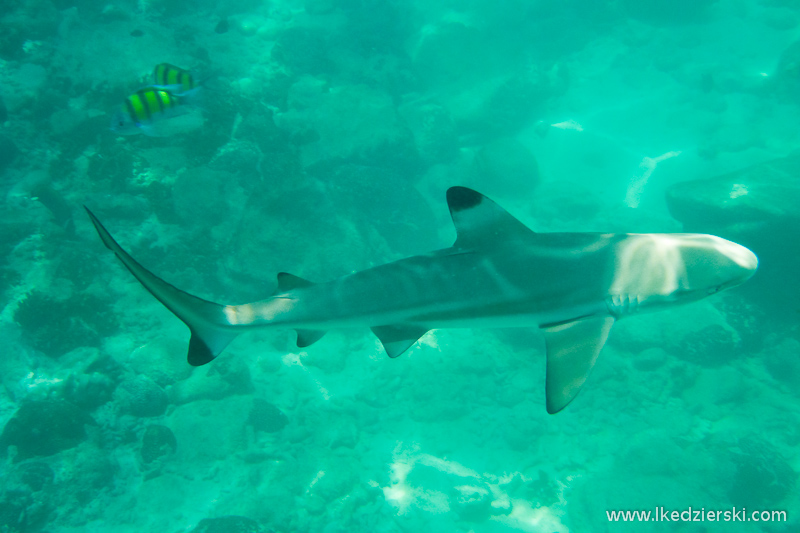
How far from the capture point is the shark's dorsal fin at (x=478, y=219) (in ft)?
9.14

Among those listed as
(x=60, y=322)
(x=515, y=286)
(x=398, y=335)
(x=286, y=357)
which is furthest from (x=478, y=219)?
(x=60, y=322)

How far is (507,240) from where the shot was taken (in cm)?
284

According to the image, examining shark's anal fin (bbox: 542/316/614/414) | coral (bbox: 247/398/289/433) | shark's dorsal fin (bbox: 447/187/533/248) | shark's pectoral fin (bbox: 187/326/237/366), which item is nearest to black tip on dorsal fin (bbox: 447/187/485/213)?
shark's dorsal fin (bbox: 447/187/533/248)

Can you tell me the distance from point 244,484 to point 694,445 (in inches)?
440

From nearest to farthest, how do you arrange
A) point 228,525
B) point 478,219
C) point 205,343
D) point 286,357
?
point 478,219 → point 205,343 → point 228,525 → point 286,357

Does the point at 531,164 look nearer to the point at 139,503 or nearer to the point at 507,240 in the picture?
the point at 507,240

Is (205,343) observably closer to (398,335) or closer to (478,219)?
(398,335)

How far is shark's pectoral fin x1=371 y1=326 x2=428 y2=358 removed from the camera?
290 centimetres

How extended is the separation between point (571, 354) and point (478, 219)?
1226 mm

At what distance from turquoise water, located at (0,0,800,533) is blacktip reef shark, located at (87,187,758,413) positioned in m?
7.28

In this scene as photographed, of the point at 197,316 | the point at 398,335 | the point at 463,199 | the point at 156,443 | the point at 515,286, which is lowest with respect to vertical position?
the point at 156,443

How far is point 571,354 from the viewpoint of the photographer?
2705 millimetres

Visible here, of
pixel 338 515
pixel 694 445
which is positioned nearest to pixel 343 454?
pixel 338 515

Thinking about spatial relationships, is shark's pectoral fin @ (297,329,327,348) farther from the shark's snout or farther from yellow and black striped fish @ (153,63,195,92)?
yellow and black striped fish @ (153,63,195,92)
